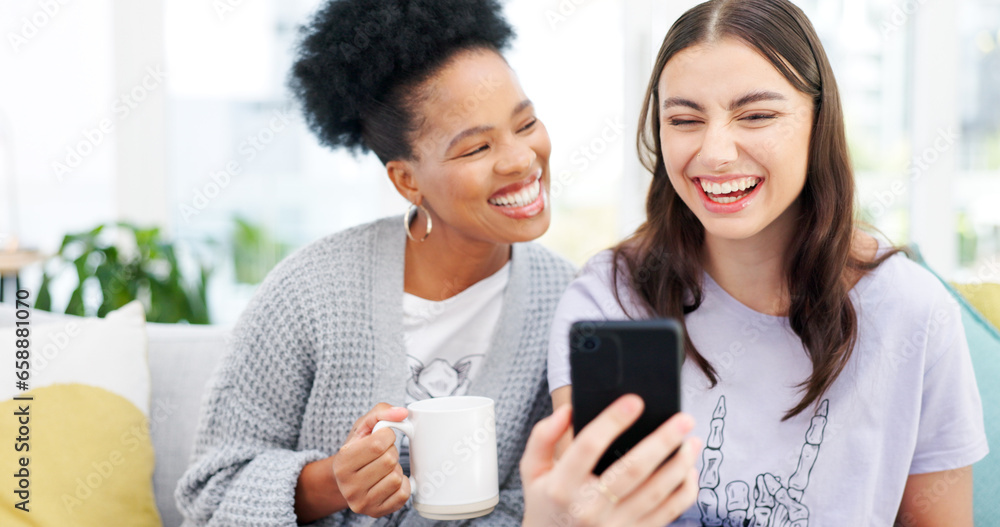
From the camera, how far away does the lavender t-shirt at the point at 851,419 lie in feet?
3.36

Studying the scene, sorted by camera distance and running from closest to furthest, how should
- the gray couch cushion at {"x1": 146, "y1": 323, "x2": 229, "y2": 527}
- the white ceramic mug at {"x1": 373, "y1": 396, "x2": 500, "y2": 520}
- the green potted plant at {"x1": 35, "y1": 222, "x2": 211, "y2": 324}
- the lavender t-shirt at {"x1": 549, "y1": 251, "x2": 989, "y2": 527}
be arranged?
the white ceramic mug at {"x1": 373, "y1": 396, "x2": 500, "y2": 520} < the lavender t-shirt at {"x1": 549, "y1": 251, "x2": 989, "y2": 527} < the gray couch cushion at {"x1": 146, "y1": 323, "x2": 229, "y2": 527} < the green potted plant at {"x1": 35, "y1": 222, "x2": 211, "y2": 324}

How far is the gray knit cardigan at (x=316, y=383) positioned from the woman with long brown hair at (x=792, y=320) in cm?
15

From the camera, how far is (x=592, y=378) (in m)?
0.69

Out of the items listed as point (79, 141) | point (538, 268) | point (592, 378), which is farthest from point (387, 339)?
point (79, 141)

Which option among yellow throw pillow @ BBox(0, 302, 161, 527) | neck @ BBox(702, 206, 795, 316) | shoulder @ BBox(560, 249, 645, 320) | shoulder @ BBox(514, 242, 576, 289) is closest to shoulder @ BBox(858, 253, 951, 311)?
neck @ BBox(702, 206, 795, 316)

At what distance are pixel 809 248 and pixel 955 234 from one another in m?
2.22

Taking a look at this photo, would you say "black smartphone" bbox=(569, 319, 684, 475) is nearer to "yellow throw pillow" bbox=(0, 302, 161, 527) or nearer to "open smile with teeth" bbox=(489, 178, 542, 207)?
"open smile with teeth" bbox=(489, 178, 542, 207)

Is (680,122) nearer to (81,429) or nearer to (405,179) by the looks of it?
(405,179)

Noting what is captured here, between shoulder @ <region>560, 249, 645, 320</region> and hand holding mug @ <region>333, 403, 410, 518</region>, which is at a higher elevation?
shoulder @ <region>560, 249, 645, 320</region>

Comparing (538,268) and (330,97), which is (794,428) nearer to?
(538,268)

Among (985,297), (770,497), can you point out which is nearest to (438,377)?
(770,497)

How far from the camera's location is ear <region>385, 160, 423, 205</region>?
1.36 metres

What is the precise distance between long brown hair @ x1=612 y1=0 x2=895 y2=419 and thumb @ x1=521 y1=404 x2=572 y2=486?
457 millimetres

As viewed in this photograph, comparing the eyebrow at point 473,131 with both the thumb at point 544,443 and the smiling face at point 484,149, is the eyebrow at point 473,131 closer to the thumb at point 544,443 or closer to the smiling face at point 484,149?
the smiling face at point 484,149
